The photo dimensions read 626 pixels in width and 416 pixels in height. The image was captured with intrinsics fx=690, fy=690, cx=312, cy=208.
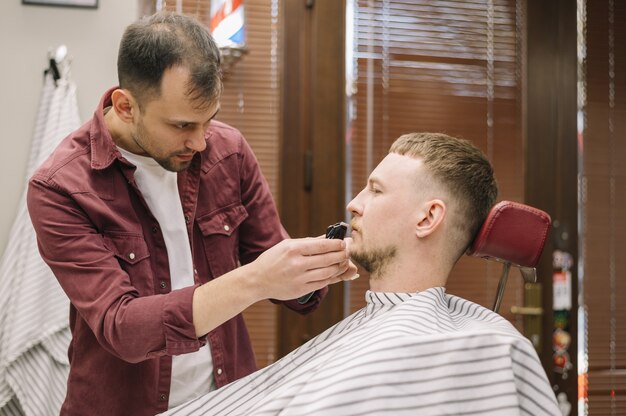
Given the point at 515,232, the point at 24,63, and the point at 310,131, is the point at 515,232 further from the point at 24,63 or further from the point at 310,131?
the point at 24,63

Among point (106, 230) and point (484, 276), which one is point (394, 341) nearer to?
point (106, 230)

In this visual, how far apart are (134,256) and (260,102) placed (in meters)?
1.15

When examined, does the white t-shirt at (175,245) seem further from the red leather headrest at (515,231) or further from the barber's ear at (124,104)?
the red leather headrest at (515,231)

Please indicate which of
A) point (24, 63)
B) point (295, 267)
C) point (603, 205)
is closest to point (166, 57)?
point (295, 267)

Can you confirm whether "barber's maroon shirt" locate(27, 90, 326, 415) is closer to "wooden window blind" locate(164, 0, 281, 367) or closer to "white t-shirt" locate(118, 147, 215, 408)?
"white t-shirt" locate(118, 147, 215, 408)

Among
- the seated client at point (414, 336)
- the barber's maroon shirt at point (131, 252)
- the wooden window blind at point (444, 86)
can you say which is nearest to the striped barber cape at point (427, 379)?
the seated client at point (414, 336)

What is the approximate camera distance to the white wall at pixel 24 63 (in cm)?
232

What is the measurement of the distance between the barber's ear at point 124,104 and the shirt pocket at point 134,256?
28 centimetres

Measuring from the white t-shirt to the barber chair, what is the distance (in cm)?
75

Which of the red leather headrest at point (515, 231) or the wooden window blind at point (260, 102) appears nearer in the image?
the red leather headrest at point (515, 231)

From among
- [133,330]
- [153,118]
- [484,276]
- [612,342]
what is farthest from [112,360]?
[612,342]

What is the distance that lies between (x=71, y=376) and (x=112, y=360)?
5.0 inches

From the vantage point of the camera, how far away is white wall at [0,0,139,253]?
2.32 meters

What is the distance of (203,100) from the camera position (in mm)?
1572
